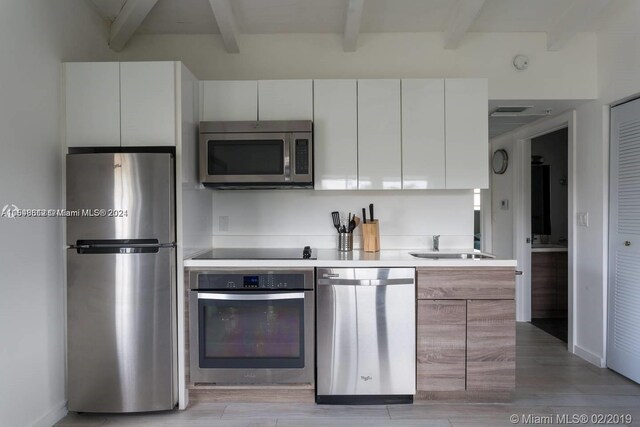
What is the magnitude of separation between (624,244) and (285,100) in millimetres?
2662

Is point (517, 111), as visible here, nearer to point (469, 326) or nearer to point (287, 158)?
point (469, 326)

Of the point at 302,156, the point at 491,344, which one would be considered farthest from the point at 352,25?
the point at 491,344

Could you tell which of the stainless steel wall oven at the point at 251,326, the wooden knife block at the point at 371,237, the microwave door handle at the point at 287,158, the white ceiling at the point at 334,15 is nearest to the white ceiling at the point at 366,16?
the white ceiling at the point at 334,15

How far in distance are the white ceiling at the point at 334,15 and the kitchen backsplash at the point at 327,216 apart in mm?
1292

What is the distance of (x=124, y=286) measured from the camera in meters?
2.22

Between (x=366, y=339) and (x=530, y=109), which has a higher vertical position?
(x=530, y=109)

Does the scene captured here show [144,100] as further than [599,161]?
No

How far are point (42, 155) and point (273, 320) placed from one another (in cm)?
164

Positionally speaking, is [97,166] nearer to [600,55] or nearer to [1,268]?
[1,268]

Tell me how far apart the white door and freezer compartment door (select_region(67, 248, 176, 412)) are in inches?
124

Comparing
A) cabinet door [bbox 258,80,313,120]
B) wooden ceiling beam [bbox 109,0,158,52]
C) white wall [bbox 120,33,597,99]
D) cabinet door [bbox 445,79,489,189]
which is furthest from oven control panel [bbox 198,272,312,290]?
wooden ceiling beam [bbox 109,0,158,52]

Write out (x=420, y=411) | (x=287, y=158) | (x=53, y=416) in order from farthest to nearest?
(x=287, y=158)
(x=420, y=411)
(x=53, y=416)

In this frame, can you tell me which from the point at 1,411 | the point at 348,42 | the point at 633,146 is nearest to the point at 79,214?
the point at 1,411

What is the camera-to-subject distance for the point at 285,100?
2.71 metres
